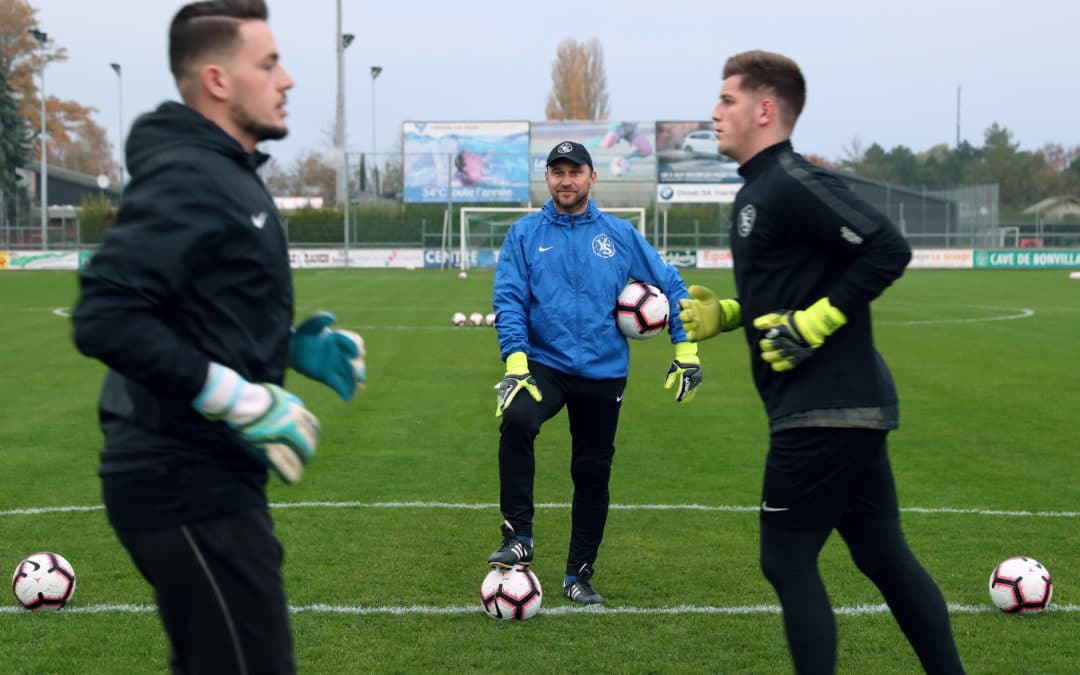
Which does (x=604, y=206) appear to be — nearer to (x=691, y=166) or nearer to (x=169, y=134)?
(x=691, y=166)

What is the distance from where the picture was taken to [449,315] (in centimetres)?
2494

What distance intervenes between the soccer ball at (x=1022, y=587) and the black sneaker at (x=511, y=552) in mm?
2312

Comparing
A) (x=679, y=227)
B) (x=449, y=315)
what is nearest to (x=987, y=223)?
(x=679, y=227)

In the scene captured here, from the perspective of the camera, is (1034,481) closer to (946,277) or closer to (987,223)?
(946,277)

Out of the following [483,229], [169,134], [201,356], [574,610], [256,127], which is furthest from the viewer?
[483,229]

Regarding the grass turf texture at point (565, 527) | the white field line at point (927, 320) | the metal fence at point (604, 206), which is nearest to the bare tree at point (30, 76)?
the metal fence at point (604, 206)

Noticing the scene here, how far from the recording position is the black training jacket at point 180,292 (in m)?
2.76

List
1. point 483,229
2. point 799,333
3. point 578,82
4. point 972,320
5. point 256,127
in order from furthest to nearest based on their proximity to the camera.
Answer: point 578,82, point 483,229, point 972,320, point 799,333, point 256,127

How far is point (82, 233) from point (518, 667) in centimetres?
5421

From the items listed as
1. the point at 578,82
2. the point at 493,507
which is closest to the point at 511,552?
the point at 493,507

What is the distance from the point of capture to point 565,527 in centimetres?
756

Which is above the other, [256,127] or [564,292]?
[256,127]

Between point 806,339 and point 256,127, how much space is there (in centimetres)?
182

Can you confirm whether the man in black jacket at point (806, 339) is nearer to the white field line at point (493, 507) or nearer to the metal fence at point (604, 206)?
the white field line at point (493, 507)
